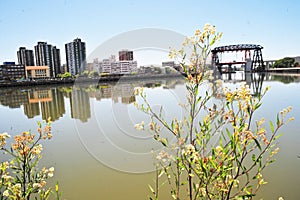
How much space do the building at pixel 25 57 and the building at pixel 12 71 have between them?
40.5ft

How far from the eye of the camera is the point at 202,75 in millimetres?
1313

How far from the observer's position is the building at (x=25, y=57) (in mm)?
66688

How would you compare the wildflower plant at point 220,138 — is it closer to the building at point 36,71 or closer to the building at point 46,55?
the building at point 36,71

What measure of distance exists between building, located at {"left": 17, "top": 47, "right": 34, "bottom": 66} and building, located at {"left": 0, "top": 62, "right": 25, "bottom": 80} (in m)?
12.3

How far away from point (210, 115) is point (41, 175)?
1.05 meters

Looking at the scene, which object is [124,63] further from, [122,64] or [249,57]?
[249,57]

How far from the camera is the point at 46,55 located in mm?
65438

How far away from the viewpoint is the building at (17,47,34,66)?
66.7m

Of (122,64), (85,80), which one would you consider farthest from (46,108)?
(85,80)

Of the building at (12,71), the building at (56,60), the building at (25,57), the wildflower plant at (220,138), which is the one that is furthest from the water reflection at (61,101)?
the building at (25,57)

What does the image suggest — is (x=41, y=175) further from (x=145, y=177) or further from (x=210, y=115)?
(x=145, y=177)

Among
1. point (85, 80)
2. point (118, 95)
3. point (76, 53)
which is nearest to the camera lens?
point (118, 95)

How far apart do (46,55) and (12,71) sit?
42.8 ft

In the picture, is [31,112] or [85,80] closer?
[31,112]
